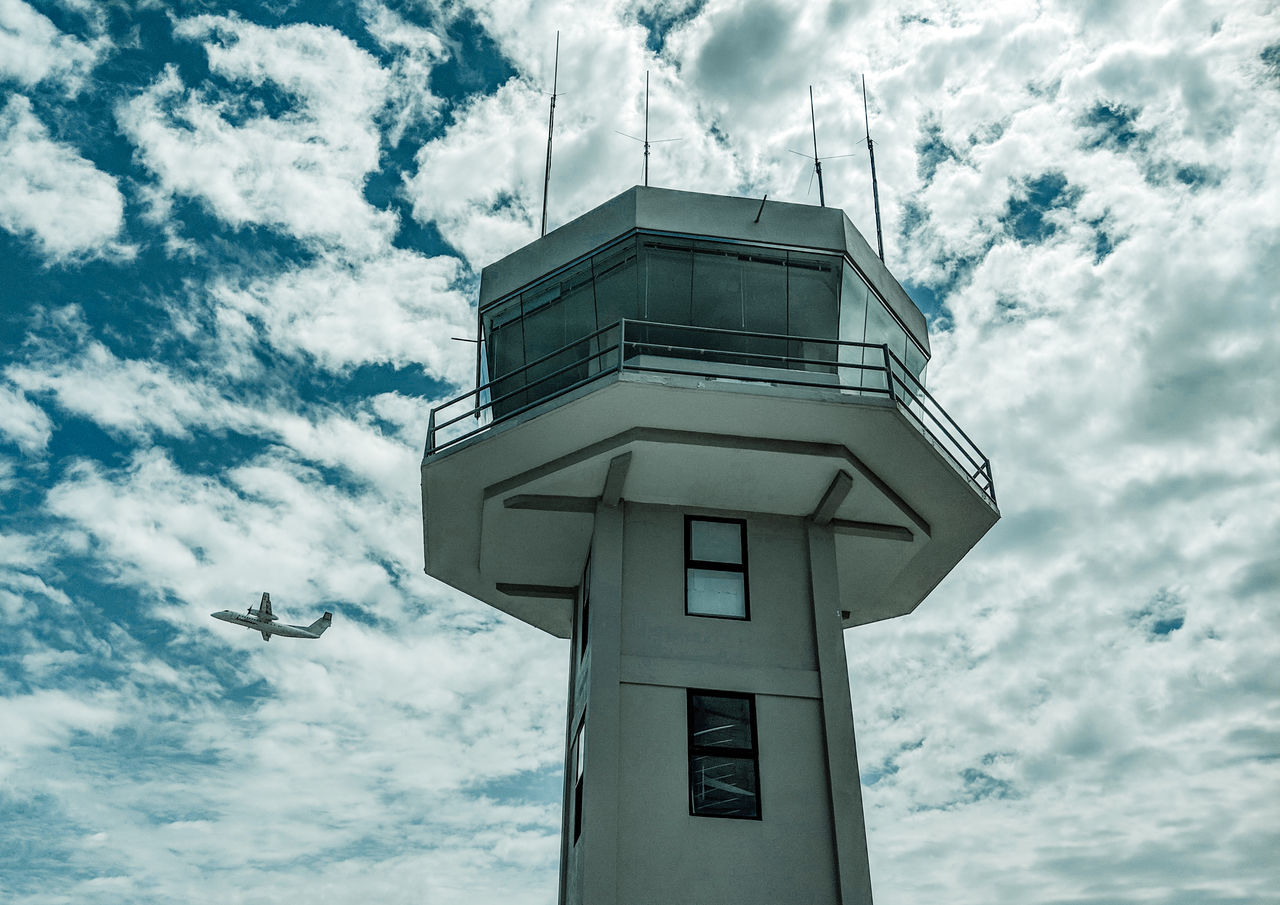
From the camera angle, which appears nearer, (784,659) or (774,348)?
(784,659)

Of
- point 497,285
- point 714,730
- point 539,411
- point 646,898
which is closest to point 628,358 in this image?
point 539,411

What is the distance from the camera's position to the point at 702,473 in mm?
18609

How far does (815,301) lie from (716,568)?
4974mm

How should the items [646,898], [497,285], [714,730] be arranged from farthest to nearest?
1. [497,285]
2. [714,730]
3. [646,898]

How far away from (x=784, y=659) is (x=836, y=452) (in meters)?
3.50

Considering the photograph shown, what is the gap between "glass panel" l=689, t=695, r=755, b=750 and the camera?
1716 cm

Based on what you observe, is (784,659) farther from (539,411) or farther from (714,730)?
(539,411)

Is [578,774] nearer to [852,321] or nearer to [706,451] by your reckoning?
[706,451]

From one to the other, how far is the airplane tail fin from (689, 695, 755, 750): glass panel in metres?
43.1

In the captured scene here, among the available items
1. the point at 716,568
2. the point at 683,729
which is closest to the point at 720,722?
the point at 683,729

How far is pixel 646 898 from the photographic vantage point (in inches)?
619

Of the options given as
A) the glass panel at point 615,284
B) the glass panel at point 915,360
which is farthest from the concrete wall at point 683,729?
the glass panel at point 915,360

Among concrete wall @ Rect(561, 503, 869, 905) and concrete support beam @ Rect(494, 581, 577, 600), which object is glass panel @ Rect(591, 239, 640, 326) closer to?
concrete wall @ Rect(561, 503, 869, 905)

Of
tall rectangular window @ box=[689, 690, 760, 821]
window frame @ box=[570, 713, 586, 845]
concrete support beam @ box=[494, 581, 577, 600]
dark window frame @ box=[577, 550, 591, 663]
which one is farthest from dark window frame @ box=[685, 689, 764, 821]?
concrete support beam @ box=[494, 581, 577, 600]
